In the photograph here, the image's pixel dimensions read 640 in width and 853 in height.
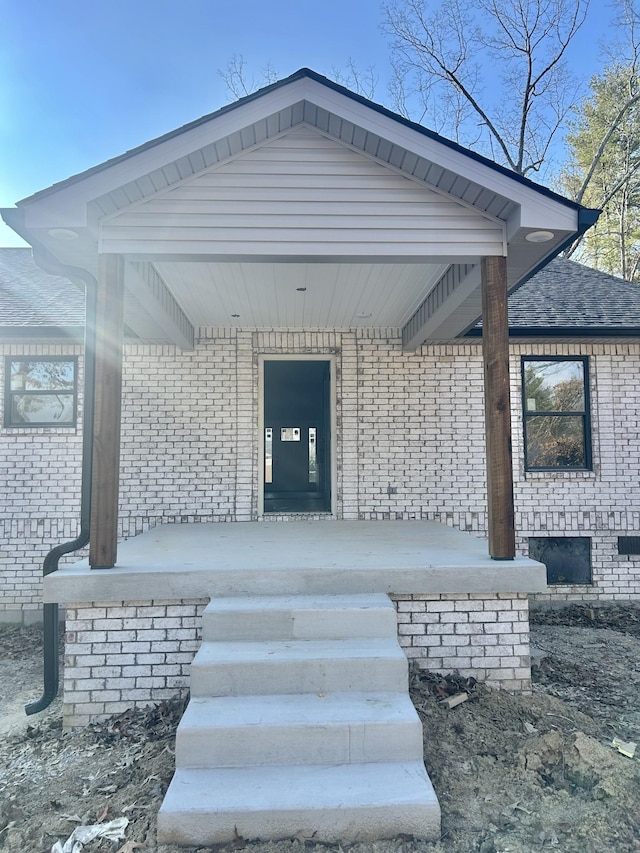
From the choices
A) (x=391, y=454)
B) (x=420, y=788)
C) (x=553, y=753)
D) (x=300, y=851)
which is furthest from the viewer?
(x=391, y=454)

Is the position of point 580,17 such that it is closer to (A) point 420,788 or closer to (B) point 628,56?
(B) point 628,56

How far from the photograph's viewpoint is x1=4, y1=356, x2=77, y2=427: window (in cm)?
631

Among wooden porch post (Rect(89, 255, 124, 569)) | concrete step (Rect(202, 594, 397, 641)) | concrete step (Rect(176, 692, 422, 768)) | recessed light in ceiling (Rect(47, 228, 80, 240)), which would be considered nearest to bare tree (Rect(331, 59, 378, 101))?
recessed light in ceiling (Rect(47, 228, 80, 240))

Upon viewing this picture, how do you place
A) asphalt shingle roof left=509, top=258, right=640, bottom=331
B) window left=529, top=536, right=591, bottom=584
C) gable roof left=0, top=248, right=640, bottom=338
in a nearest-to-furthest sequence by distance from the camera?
gable roof left=0, top=248, right=640, bottom=338 → asphalt shingle roof left=509, top=258, right=640, bottom=331 → window left=529, top=536, right=591, bottom=584

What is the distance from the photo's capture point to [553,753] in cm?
292

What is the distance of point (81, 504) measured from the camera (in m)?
4.18

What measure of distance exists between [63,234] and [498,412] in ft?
10.9

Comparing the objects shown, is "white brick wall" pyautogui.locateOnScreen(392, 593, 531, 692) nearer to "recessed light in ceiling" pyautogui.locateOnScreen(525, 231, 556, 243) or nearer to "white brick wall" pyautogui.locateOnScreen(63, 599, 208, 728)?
"white brick wall" pyautogui.locateOnScreen(63, 599, 208, 728)

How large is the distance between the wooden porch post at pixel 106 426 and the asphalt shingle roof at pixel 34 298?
7.71ft

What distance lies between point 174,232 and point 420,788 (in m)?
3.64

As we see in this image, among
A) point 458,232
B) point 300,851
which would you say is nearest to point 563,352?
point 458,232

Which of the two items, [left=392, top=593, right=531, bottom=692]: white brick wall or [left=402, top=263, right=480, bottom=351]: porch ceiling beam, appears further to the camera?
[left=402, top=263, right=480, bottom=351]: porch ceiling beam

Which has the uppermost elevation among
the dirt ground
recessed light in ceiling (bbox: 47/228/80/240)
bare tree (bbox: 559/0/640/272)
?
bare tree (bbox: 559/0/640/272)

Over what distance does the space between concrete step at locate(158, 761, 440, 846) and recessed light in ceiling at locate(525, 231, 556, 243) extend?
3415 millimetres
